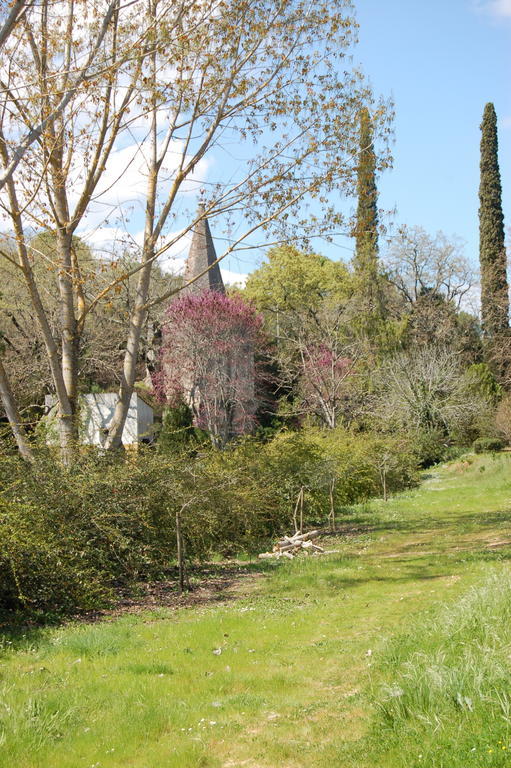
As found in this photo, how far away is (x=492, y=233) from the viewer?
130 feet

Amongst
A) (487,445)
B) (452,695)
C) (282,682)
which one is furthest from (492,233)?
(452,695)

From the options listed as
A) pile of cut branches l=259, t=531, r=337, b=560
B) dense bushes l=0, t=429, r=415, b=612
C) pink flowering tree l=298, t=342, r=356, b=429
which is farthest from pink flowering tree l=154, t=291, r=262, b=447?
pile of cut branches l=259, t=531, r=337, b=560

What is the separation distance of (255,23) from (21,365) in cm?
2048

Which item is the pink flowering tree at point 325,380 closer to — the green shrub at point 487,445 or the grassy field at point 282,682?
the green shrub at point 487,445

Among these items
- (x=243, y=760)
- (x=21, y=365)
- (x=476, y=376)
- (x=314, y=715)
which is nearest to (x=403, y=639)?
(x=314, y=715)

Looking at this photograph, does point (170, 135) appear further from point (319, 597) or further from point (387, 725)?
point (387, 725)

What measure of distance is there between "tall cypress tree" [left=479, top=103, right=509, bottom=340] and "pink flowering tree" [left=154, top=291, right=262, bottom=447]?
45.4 feet

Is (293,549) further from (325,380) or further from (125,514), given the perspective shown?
(325,380)

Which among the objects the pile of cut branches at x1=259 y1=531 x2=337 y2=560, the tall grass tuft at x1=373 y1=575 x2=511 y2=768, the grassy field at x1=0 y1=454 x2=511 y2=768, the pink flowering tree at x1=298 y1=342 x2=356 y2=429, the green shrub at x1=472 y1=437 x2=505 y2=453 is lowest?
the pile of cut branches at x1=259 y1=531 x2=337 y2=560

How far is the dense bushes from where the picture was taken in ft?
26.2

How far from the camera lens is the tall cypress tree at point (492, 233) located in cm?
3922

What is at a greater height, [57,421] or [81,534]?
[57,421]

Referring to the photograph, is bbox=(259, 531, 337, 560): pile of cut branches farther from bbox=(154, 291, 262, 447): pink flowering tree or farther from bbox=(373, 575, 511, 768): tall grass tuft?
bbox=(154, 291, 262, 447): pink flowering tree

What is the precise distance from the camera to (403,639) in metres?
5.78
